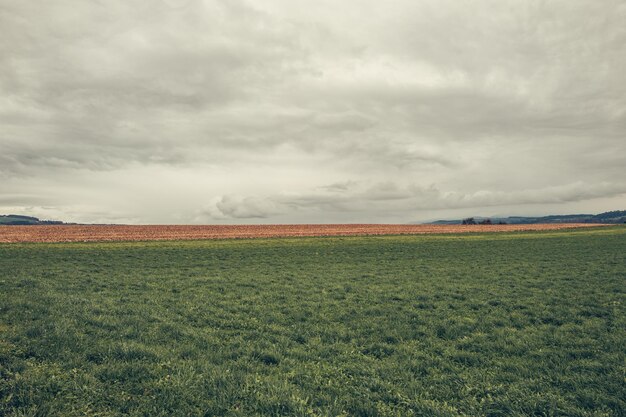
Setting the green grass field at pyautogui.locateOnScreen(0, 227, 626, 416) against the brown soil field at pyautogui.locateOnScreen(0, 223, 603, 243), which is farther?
the brown soil field at pyautogui.locateOnScreen(0, 223, 603, 243)

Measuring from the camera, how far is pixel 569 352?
11.1 meters

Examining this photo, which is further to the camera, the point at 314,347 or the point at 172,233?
the point at 172,233

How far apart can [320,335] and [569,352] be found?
306 inches

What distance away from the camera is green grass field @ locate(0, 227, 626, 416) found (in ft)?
26.2

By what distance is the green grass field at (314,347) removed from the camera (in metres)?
8.00

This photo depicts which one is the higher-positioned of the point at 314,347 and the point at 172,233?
the point at 172,233

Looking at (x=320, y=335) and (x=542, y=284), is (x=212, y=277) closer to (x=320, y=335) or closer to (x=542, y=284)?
(x=320, y=335)

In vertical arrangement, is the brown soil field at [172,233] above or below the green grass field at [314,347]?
above

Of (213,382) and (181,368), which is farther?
(181,368)

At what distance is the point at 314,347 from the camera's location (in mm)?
11938

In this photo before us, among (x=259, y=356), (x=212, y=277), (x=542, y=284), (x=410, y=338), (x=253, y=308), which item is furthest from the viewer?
(x=212, y=277)

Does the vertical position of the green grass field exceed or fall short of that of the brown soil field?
it falls short

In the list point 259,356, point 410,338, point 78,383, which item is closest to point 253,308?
point 259,356

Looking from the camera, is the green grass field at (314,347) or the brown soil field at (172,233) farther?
the brown soil field at (172,233)
